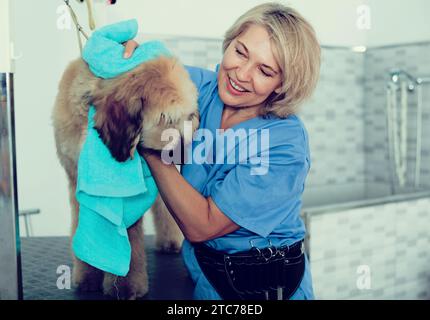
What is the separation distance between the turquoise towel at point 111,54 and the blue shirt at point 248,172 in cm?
16

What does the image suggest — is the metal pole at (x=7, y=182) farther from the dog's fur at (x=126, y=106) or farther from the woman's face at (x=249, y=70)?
the woman's face at (x=249, y=70)

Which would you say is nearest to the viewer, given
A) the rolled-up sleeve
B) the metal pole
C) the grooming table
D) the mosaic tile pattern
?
the metal pole

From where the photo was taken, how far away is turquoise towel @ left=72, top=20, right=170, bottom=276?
75 cm

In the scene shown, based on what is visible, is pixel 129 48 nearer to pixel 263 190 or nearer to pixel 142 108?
pixel 142 108

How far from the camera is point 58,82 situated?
2.89 ft

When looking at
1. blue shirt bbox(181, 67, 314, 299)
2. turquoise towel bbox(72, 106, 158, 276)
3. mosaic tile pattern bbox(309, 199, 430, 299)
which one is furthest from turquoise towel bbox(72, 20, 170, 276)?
mosaic tile pattern bbox(309, 199, 430, 299)

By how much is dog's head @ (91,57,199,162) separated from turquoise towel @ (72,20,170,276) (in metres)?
0.02

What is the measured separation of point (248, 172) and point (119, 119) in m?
0.22

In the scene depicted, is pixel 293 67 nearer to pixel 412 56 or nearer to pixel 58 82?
pixel 58 82

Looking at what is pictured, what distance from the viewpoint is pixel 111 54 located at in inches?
29.7

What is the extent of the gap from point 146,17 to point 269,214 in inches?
20.8

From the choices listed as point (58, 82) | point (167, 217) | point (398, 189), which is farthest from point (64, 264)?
point (398, 189)

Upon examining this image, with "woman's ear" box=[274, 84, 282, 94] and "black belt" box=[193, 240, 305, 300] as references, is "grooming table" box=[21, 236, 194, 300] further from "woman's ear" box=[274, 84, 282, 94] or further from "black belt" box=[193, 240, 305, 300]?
"woman's ear" box=[274, 84, 282, 94]

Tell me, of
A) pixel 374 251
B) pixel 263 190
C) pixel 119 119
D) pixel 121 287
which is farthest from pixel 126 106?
pixel 374 251
